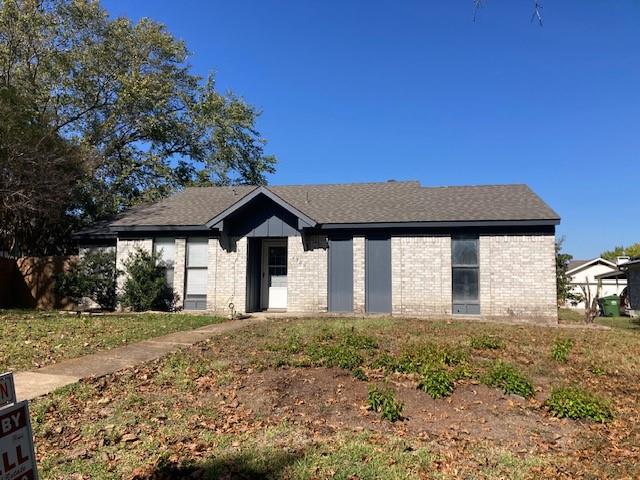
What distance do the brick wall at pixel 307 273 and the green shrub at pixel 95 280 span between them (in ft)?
21.4

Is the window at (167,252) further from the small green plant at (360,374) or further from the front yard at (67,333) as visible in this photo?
the small green plant at (360,374)

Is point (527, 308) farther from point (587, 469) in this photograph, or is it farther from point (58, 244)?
point (58, 244)

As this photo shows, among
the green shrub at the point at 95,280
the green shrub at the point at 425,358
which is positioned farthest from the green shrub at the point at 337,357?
the green shrub at the point at 95,280

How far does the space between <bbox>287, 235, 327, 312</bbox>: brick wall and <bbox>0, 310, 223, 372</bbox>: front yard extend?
317 centimetres

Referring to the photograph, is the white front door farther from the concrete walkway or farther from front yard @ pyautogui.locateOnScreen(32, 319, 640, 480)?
front yard @ pyautogui.locateOnScreen(32, 319, 640, 480)

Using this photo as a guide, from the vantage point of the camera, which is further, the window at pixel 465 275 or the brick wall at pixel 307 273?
the brick wall at pixel 307 273

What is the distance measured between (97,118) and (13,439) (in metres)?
28.5

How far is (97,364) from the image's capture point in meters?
8.12

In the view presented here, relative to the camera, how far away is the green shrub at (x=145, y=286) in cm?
1681

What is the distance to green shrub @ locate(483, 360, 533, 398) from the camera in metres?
6.40

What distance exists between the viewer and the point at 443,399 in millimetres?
6219

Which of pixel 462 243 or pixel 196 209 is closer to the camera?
pixel 462 243

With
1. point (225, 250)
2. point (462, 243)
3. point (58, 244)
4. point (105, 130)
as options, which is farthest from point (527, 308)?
point (105, 130)

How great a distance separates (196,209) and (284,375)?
42.2 feet
